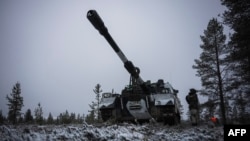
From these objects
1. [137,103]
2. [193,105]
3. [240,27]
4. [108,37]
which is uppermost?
[240,27]

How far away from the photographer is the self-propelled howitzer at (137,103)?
1088 centimetres

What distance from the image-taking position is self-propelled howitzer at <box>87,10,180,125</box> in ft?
35.7

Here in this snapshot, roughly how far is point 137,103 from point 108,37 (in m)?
4.30

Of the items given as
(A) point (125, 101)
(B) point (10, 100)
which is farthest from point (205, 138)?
(B) point (10, 100)

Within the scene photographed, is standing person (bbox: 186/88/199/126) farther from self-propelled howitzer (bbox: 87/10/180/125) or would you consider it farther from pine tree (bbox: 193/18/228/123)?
pine tree (bbox: 193/18/228/123)

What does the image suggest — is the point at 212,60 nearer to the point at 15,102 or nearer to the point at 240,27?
the point at 240,27

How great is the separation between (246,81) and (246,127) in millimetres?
12069

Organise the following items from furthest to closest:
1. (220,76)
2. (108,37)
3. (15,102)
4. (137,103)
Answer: (15,102)
(220,76)
(137,103)
(108,37)

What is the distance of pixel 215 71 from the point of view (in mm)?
20016

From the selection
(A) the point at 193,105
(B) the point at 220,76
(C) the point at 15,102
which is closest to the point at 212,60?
(B) the point at 220,76

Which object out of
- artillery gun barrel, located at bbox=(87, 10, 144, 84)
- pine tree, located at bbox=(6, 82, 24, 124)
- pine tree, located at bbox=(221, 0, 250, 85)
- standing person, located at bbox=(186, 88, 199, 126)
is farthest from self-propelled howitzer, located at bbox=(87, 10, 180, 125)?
pine tree, located at bbox=(6, 82, 24, 124)

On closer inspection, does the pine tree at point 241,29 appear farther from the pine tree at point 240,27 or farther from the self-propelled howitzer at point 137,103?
the self-propelled howitzer at point 137,103

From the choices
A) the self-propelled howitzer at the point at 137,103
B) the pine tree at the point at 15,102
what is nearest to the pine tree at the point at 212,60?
the self-propelled howitzer at the point at 137,103

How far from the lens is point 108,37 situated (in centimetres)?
916
